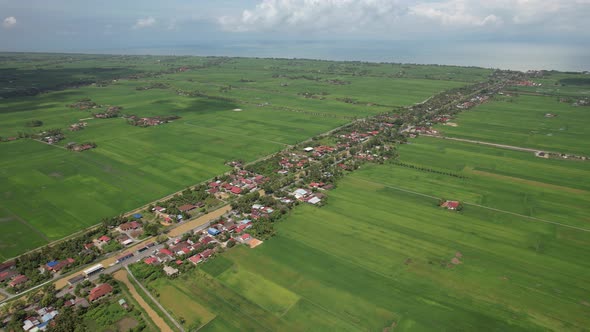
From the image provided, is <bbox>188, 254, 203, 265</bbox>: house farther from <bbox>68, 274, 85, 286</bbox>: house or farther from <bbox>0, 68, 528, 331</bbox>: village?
<bbox>68, 274, 85, 286</bbox>: house

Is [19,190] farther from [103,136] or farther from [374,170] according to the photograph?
[374,170]

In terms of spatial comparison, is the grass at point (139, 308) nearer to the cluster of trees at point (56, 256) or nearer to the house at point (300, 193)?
the cluster of trees at point (56, 256)

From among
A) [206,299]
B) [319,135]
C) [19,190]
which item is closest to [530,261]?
[206,299]

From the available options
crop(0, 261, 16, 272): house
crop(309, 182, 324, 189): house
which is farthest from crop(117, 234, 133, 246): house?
crop(309, 182, 324, 189): house

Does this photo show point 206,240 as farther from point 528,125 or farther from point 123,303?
point 528,125

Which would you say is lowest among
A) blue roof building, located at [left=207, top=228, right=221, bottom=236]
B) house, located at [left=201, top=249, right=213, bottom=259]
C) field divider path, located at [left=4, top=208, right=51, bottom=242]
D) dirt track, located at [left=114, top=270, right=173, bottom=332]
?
field divider path, located at [left=4, top=208, right=51, bottom=242]
